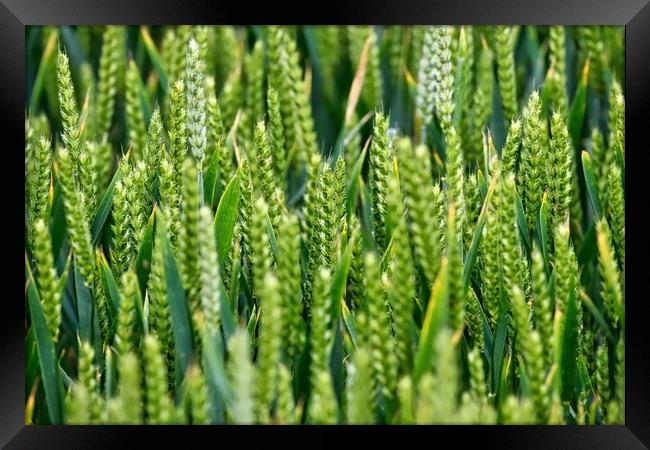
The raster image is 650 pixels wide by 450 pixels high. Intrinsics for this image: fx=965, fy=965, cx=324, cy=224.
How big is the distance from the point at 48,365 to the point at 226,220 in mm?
246

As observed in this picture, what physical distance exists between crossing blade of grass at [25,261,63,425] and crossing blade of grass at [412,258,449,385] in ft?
1.22

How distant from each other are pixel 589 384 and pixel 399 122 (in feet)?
1.82

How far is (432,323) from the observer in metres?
0.93

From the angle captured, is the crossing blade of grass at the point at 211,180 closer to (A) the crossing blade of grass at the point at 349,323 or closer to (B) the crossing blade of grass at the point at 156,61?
(A) the crossing blade of grass at the point at 349,323

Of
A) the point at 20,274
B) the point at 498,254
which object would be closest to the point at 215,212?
the point at 20,274

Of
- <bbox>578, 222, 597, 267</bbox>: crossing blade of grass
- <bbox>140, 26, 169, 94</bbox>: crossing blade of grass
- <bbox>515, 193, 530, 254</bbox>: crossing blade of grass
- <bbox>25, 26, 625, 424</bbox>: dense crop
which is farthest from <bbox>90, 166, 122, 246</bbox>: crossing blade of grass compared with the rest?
<bbox>578, 222, 597, 267</bbox>: crossing blade of grass

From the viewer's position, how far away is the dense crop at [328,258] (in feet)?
3.04

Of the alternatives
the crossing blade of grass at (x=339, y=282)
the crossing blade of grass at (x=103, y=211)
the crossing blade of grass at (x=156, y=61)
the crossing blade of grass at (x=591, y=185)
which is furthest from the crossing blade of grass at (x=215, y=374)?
the crossing blade of grass at (x=156, y=61)

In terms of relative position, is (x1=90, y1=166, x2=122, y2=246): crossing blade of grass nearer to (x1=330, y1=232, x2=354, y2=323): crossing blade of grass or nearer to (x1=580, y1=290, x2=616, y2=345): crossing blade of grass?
(x1=330, y1=232, x2=354, y2=323): crossing blade of grass

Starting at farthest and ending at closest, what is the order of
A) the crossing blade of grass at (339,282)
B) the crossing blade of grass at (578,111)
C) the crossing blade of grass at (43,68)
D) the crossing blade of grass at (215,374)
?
the crossing blade of grass at (43,68) → the crossing blade of grass at (578,111) → the crossing blade of grass at (339,282) → the crossing blade of grass at (215,374)

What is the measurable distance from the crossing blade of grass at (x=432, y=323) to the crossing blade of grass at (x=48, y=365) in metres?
0.37

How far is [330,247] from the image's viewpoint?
1.05 meters

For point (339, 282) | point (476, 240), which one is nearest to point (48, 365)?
point (339, 282)
